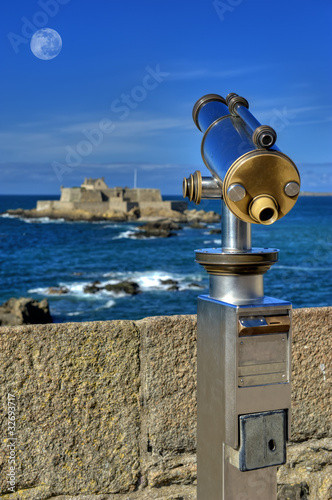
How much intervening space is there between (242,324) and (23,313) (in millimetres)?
22287

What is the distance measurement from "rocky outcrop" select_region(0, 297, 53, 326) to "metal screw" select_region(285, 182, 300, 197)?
21298 millimetres

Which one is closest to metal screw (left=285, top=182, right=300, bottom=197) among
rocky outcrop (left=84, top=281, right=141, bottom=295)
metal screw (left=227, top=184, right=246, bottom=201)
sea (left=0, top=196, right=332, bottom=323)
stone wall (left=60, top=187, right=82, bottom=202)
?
metal screw (left=227, top=184, right=246, bottom=201)

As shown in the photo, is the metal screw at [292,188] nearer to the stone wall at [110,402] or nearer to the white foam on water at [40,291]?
the stone wall at [110,402]

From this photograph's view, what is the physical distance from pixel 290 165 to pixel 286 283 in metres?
40.8

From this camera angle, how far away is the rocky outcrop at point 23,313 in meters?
22.5

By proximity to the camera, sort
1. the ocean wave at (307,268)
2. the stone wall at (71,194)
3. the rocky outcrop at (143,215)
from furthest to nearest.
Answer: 1. the stone wall at (71,194)
2. the rocky outcrop at (143,215)
3. the ocean wave at (307,268)

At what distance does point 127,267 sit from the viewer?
167 feet

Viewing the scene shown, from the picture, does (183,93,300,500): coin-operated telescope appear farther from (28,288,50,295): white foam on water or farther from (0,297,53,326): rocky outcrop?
(28,288,50,295): white foam on water

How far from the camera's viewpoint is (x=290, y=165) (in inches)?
65.7

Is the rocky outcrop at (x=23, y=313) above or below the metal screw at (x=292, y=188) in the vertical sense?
below

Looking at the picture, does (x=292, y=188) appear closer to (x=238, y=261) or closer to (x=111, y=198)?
(x=238, y=261)

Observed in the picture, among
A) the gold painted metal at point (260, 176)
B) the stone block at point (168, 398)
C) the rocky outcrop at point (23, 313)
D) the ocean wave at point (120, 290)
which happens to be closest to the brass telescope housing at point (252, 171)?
the gold painted metal at point (260, 176)

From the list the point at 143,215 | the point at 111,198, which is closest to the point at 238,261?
the point at 143,215

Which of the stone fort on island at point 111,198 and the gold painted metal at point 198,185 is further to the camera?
the stone fort on island at point 111,198
